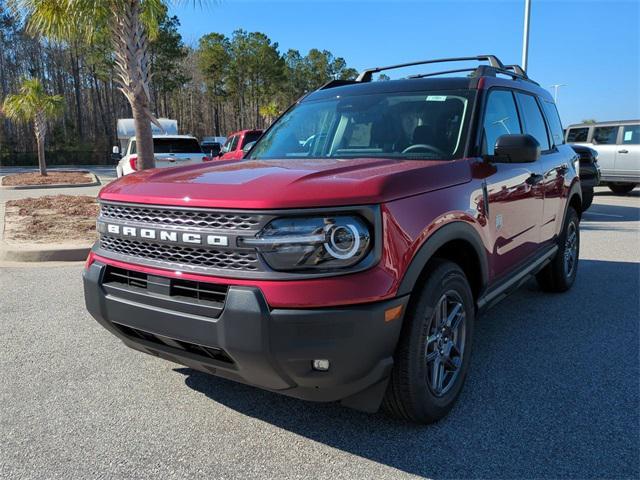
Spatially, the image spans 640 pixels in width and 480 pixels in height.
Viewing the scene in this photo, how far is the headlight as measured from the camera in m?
2.16

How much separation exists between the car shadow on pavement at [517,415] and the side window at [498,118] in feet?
4.99

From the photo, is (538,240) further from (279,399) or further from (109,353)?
(109,353)

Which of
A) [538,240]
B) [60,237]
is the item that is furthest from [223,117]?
[538,240]

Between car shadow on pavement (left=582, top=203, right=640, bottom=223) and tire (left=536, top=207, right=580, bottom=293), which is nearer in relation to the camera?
tire (left=536, top=207, right=580, bottom=293)

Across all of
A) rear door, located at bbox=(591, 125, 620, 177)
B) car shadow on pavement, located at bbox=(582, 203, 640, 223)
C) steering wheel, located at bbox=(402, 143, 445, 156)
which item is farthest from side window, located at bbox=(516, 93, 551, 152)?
rear door, located at bbox=(591, 125, 620, 177)

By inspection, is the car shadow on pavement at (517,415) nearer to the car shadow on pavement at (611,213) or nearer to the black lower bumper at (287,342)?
the black lower bumper at (287,342)

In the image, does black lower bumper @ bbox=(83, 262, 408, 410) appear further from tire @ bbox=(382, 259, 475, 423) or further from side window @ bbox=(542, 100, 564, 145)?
side window @ bbox=(542, 100, 564, 145)

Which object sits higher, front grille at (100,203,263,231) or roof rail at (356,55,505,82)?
roof rail at (356,55,505,82)

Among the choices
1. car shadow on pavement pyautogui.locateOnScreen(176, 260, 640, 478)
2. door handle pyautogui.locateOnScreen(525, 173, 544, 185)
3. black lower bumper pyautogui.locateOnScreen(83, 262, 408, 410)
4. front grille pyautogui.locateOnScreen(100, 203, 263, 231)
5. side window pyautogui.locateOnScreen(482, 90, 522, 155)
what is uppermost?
side window pyautogui.locateOnScreen(482, 90, 522, 155)

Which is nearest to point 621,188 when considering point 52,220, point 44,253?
point 52,220

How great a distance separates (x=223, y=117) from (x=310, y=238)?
223 feet

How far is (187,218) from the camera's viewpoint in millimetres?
2377

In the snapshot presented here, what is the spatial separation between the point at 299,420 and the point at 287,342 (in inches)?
35.8

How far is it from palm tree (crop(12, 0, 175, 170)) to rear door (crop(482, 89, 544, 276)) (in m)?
7.14
